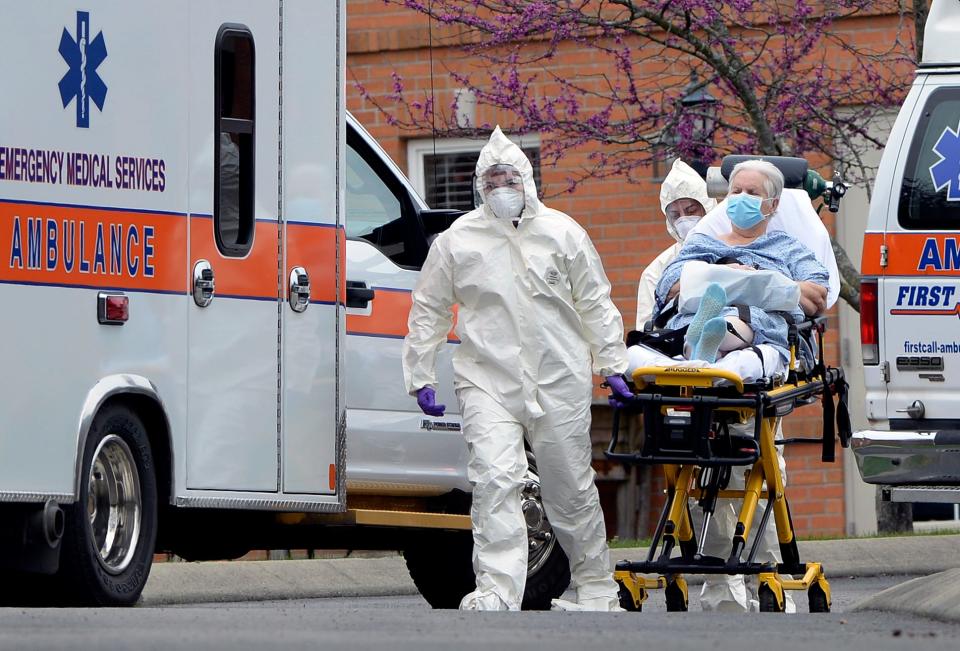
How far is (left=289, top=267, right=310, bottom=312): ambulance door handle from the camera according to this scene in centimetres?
896

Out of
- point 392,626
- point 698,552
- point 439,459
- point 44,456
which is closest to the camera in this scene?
point 392,626

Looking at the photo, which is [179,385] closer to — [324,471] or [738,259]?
[324,471]

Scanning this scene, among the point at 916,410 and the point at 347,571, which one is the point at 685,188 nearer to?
the point at 916,410

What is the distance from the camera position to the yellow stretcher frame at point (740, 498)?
828 cm

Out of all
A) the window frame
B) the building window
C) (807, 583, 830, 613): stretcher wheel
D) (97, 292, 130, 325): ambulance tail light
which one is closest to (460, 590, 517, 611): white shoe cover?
(807, 583, 830, 613): stretcher wheel

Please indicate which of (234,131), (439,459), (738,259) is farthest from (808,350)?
(234,131)

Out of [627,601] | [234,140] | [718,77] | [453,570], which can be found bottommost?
[453,570]

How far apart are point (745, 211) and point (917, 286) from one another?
1448 millimetres

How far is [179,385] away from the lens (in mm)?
8359

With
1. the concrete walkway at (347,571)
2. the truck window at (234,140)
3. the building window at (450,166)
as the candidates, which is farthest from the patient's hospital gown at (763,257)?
the building window at (450,166)

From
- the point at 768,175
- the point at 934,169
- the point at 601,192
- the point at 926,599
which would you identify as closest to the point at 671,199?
the point at 934,169

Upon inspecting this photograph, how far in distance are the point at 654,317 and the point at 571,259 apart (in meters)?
0.39

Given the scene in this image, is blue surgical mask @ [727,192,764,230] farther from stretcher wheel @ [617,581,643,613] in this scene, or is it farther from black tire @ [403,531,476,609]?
black tire @ [403,531,476,609]

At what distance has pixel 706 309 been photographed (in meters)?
8.54
